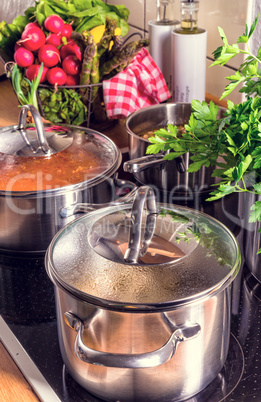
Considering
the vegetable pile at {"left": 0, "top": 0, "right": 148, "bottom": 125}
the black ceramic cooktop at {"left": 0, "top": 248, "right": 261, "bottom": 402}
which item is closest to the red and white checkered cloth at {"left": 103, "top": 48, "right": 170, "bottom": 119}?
the vegetable pile at {"left": 0, "top": 0, "right": 148, "bottom": 125}

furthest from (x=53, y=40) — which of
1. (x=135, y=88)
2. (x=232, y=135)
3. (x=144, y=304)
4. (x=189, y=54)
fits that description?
(x=144, y=304)

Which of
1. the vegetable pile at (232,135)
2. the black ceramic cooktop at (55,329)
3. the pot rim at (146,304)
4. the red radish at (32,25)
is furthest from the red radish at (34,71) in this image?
the pot rim at (146,304)

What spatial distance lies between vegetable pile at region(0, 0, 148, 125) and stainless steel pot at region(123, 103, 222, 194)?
192 millimetres

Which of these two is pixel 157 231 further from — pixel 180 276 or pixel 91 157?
pixel 91 157

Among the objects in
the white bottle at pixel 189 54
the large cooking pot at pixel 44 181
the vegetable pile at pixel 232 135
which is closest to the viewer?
the vegetable pile at pixel 232 135

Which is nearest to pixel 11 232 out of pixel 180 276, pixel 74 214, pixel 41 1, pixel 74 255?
pixel 74 214

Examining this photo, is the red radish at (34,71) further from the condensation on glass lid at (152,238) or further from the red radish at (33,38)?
the condensation on glass lid at (152,238)

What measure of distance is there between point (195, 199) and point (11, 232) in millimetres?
390

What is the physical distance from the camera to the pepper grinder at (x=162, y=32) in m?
1.43

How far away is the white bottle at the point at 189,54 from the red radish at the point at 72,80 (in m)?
0.25

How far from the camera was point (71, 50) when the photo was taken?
4.50 feet

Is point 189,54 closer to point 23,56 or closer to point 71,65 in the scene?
point 71,65

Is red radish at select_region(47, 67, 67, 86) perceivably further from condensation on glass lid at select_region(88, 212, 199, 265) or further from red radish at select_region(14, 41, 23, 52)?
condensation on glass lid at select_region(88, 212, 199, 265)

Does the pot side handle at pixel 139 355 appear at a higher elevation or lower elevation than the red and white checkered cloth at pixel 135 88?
lower
